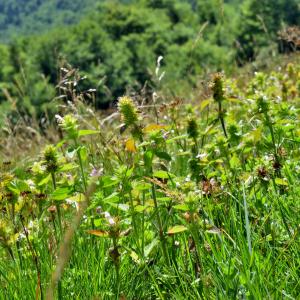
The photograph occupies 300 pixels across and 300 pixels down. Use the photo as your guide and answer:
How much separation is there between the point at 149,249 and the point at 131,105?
0.40 metres

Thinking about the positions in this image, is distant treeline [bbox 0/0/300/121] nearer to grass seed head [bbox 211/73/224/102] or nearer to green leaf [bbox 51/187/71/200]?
grass seed head [bbox 211/73/224/102]

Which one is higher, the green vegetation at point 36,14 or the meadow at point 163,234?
the meadow at point 163,234

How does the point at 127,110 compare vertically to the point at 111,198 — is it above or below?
above

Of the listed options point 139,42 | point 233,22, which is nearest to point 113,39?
point 139,42

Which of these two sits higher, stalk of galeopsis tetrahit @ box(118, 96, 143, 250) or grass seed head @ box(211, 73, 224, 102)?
stalk of galeopsis tetrahit @ box(118, 96, 143, 250)

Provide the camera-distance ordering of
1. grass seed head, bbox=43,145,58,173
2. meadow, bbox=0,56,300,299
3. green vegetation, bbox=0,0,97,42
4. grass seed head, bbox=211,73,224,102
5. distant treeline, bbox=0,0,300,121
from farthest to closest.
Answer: green vegetation, bbox=0,0,97,42, distant treeline, bbox=0,0,300,121, grass seed head, bbox=211,73,224,102, grass seed head, bbox=43,145,58,173, meadow, bbox=0,56,300,299

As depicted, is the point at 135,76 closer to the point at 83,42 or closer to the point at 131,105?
the point at 83,42

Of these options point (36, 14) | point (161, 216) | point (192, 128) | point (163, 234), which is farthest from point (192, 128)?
point (36, 14)

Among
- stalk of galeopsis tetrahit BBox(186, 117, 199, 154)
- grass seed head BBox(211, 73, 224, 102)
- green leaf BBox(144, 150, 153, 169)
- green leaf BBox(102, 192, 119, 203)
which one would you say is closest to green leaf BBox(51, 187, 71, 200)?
green leaf BBox(102, 192, 119, 203)

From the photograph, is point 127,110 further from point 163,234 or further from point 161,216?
point 161,216

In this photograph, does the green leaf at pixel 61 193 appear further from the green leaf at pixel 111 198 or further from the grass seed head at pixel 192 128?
the grass seed head at pixel 192 128

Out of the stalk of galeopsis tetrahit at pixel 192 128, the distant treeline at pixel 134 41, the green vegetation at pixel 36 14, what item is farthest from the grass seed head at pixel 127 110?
the green vegetation at pixel 36 14

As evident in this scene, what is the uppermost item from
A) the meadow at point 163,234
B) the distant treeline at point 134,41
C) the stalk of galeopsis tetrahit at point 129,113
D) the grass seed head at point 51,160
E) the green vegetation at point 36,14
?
the stalk of galeopsis tetrahit at point 129,113

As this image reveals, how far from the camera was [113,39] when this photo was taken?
5478 cm
